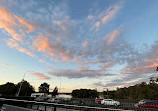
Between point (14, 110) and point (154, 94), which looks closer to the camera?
point (14, 110)

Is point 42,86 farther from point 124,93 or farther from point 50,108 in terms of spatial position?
point 50,108

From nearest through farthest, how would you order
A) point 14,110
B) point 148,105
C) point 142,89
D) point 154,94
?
point 14,110 < point 148,105 < point 154,94 < point 142,89

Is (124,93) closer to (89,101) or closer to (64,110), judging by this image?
(89,101)

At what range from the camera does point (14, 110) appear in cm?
995

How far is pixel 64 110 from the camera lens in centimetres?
1293

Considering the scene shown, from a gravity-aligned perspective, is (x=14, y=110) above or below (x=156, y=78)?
below

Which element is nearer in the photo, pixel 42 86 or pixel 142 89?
pixel 142 89

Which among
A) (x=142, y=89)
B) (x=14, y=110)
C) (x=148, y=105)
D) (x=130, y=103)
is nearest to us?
(x=14, y=110)

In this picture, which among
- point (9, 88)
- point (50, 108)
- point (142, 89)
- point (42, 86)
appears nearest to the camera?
point (50, 108)

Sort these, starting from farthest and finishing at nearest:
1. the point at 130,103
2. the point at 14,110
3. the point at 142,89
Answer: the point at 142,89, the point at 130,103, the point at 14,110

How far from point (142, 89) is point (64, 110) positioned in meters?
66.6

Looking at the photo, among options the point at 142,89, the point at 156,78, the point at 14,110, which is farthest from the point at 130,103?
the point at 142,89

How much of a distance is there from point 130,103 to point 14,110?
1672 centimetres

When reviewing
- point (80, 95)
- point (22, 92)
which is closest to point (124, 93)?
point (80, 95)
